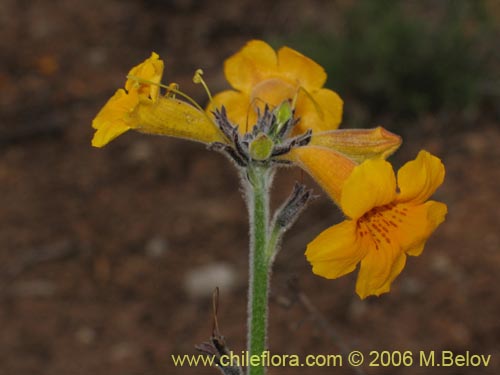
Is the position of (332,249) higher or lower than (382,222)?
lower

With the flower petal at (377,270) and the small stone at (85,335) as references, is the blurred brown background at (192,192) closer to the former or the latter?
the small stone at (85,335)

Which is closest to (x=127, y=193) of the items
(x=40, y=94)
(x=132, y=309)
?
(x=132, y=309)

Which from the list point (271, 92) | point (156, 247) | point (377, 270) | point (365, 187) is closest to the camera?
Answer: point (365, 187)

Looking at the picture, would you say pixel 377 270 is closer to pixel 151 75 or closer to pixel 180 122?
pixel 180 122

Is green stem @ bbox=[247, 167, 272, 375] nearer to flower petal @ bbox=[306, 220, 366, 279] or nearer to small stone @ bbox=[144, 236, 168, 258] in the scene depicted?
flower petal @ bbox=[306, 220, 366, 279]

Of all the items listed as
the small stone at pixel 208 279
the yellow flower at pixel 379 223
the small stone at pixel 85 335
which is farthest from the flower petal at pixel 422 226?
the small stone at pixel 85 335

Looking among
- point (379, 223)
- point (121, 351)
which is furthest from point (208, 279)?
point (379, 223)

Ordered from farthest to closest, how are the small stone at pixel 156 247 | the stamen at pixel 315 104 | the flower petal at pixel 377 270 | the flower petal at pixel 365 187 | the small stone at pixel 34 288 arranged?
the small stone at pixel 156 247, the small stone at pixel 34 288, the stamen at pixel 315 104, the flower petal at pixel 377 270, the flower petal at pixel 365 187
